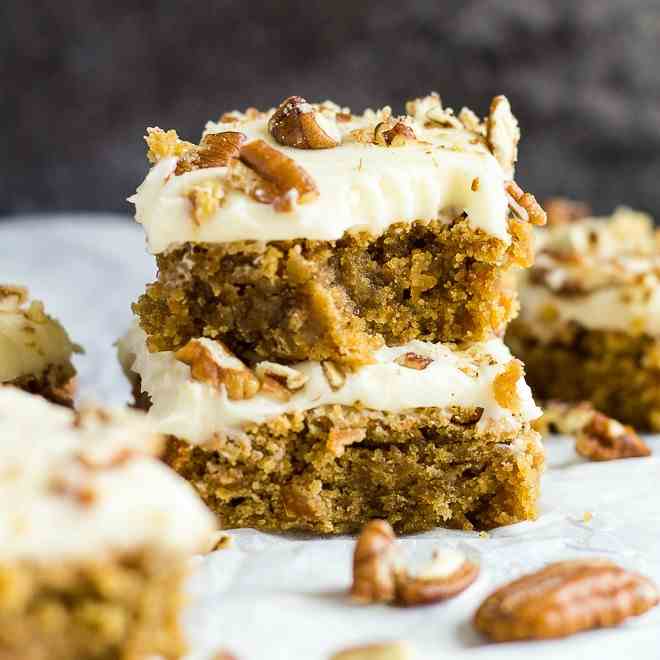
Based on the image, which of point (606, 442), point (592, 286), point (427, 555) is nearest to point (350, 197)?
point (427, 555)

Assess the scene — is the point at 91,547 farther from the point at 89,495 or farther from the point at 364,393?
the point at 364,393

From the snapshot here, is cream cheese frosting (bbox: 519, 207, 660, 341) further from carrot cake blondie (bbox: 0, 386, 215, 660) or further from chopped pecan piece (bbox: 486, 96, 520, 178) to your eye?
carrot cake blondie (bbox: 0, 386, 215, 660)

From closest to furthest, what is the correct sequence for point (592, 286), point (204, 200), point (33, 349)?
1. point (204, 200)
2. point (33, 349)
3. point (592, 286)

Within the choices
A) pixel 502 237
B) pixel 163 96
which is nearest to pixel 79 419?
pixel 502 237

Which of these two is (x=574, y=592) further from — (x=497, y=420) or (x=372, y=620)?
(x=497, y=420)

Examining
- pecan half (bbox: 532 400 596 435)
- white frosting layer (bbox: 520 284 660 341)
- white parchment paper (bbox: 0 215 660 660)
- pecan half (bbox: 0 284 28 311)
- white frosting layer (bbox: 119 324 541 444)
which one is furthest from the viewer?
white frosting layer (bbox: 520 284 660 341)

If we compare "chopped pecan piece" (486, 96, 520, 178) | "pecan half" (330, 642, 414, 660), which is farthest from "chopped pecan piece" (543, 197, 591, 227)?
"pecan half" (330, 642, 414, 660)

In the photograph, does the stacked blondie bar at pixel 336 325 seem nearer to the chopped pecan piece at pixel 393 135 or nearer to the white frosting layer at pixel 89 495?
the chopped pecan piece at pixel 393 135
